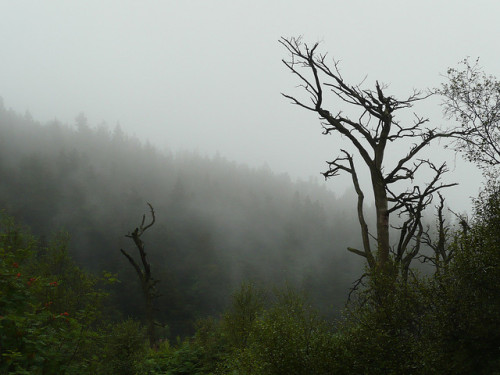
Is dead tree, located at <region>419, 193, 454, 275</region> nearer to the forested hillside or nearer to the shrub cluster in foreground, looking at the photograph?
the shrub cluster in foreground

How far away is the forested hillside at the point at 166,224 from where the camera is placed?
271ft

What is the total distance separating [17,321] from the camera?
15.2ft

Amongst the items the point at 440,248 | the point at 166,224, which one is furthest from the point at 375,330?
the point at 166,224

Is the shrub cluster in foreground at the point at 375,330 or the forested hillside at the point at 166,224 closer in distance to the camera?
the shrub cluster in foreground at the point at 375,330

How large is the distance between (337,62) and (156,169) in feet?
525

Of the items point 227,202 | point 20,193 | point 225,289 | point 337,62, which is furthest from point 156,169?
point 337,62

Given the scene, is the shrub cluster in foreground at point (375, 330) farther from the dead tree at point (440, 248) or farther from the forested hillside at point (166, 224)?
the forested hillside at point (166, 224)

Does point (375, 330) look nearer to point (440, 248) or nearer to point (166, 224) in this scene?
point (440, 248)

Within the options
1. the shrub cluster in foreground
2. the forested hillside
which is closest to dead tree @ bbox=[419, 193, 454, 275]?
the shrub cluster in foreground

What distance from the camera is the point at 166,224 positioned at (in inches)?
4077

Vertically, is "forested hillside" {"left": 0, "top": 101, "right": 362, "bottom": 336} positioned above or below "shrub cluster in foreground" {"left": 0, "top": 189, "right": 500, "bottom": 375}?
above

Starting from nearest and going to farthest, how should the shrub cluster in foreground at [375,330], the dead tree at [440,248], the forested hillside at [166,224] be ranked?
the shrub cluster in foreground at [375,330] → the dead tree at [440,248] → the forested hillside at [166,224]

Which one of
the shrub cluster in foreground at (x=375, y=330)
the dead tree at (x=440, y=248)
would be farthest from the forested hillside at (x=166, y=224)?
the shrub cluster in foreground at (x=375, y=330)

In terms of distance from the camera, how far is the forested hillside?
82625mm
